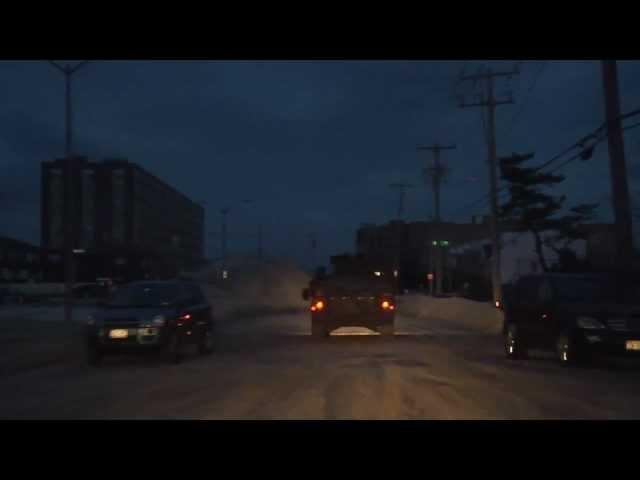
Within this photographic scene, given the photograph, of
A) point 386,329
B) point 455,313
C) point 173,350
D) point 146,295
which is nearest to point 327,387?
point 173,350

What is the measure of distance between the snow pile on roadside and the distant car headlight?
14358 mm

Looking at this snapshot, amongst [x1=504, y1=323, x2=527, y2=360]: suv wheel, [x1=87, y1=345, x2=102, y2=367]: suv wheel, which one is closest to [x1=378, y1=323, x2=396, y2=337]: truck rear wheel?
[x1=504, y1=323, x2=527, y2=360]: suv wheel

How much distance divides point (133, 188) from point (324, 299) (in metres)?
31.0

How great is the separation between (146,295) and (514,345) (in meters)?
8.23

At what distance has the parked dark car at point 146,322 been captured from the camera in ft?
54.7

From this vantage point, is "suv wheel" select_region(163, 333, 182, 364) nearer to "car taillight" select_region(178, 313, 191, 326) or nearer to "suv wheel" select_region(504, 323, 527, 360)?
"car taillight" select_region(178, 313, 191, 326)

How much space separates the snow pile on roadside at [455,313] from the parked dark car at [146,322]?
15.2 meters

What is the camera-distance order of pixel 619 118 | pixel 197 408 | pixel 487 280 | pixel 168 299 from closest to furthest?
1. pixel 197 408
2. pixel 168 299
3. pixel 619 118
4. pixel 487 280

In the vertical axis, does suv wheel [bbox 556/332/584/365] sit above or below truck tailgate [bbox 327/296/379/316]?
below

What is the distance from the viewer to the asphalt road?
34.2 ft
